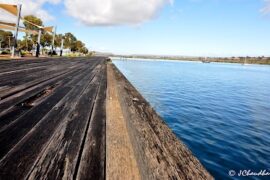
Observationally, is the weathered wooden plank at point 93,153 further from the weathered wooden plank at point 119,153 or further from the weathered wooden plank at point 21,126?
the weathered wooden plank at point 21,126

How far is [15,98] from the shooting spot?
14.7 ft

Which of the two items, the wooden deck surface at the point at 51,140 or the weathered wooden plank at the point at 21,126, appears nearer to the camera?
the wooden deck surface at the point at 51,140

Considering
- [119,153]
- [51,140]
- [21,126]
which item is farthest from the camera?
[21,126]

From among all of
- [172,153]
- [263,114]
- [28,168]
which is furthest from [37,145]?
[263,114]

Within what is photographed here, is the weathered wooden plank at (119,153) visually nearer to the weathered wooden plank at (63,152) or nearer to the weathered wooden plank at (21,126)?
the weathered wooden plank at (63,152)

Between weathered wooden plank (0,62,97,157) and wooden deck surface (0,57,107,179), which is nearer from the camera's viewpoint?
wooden deck surface (0,57,107,179)

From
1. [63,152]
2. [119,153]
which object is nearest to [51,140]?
[63,152]

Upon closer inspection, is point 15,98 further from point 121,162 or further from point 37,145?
point 121,162

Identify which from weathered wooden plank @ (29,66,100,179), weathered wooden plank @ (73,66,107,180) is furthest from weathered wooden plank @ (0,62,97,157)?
weathered wooden plank @ (73,66,107,180)

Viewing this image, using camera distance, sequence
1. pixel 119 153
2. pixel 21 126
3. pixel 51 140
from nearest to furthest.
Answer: pixel 119 153
pixel 51 140
pixel 21 126

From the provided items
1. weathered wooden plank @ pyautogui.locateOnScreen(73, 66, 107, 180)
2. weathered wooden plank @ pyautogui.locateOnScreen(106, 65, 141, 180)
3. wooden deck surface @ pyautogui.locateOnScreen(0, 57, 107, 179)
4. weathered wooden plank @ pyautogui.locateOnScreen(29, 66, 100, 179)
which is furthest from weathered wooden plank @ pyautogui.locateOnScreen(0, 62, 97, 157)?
weathered wooden plank @ pyautogui.locateOnScreen(106, 65, 141, 180)

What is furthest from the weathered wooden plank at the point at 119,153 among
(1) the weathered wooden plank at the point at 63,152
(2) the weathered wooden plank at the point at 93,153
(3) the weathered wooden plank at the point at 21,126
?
(3) the weathered wooden plank at the point at 21,126

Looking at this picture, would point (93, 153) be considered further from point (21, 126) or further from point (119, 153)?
point (21, 126)

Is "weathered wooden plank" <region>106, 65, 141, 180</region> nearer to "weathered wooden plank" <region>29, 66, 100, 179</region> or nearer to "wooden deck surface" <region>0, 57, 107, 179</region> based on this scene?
"wooden deck surface" <region>0, 57, 107, 179</region>
